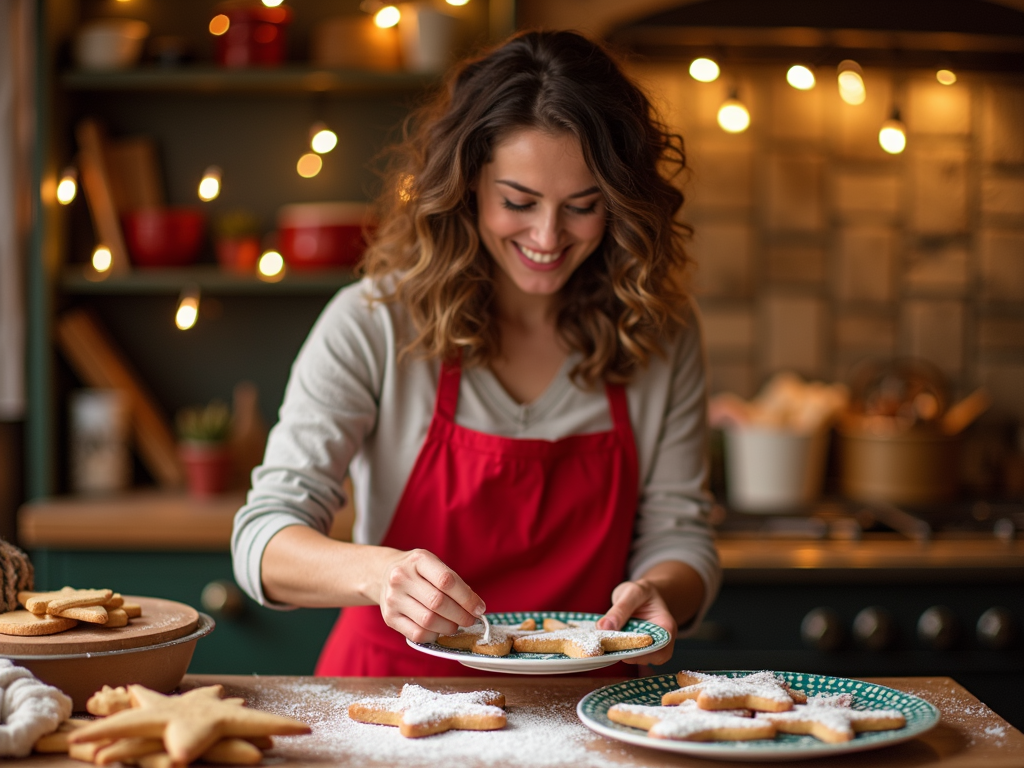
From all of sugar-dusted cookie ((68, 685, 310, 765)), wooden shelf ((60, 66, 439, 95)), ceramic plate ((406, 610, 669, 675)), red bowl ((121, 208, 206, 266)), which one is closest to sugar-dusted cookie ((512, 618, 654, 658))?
ceramic plate ((406, 610, 669, 675))

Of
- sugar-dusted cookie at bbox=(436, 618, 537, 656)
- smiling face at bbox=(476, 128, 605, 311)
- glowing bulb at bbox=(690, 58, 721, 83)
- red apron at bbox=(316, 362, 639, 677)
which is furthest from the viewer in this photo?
glowing bulb at bbox=(690, 58, 721, 83)

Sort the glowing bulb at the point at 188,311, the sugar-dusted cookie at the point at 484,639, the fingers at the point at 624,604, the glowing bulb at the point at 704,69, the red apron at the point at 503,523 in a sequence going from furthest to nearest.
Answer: the glowing bulb at the point at 704,69, the glowing bulb at the point at 188,311, the red apron at the point at 503,523, the fingers at the point at 624,604, the sugar-dusted cookie at the point at 484,639

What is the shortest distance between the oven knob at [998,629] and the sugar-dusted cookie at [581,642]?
1.32 m

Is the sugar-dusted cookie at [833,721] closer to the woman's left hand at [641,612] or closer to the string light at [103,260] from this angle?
the woman's left hand at [641,612]

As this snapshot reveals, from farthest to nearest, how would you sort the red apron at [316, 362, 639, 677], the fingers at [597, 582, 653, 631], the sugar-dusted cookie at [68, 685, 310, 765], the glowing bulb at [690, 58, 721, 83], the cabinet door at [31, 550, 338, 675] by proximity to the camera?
the glowing bulb at [690, 58, 721, 83] < the cabinet door at [31, 550, 338, 675] < the red apron at [316, 362, 639, 677] < the fingers at [597, 582, 653, 631] < the sugar-dusted cookie at [68, 685, 310, 765]

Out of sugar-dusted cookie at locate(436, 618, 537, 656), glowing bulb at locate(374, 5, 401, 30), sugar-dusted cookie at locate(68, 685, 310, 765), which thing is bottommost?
sugar-dusted cookie at locate(68, 685, 310, 765)

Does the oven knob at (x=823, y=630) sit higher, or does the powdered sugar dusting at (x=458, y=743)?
the powdered sugar dusting at (x=458, y=743)

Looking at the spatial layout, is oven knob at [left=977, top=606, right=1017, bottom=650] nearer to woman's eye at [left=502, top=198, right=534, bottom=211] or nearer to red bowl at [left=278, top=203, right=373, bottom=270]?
woman's eye at [left=502, top=198, right=534, bottom=211]

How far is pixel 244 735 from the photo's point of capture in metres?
0.99

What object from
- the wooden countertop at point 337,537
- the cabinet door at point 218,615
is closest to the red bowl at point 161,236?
the wooden countertop at point 337,537

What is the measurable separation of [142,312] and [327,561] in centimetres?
179

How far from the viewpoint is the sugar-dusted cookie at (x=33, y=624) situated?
1.12 metres

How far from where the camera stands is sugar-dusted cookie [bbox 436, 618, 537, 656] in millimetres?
1169

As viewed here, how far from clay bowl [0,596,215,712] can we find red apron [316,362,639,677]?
1.57 ft
